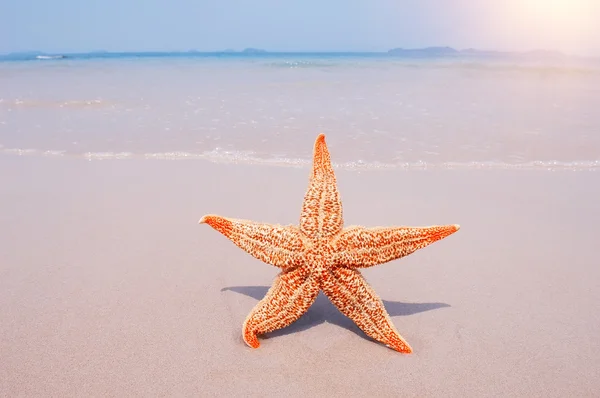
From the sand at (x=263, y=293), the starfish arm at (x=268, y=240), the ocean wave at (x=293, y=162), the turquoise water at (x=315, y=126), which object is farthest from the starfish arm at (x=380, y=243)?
the turquoise water at (x=315, y=126)

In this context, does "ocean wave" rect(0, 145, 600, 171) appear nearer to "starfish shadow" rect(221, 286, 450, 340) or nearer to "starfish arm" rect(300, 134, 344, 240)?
"starfish shadow" rect(221, 286, 450, 340)

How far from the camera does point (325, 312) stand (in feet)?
11.4

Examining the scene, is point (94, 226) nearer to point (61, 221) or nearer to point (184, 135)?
point (61, 221)

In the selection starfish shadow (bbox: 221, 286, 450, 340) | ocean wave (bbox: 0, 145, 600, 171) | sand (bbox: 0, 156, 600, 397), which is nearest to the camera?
sand (bbox: 0, 156, 600, 397)

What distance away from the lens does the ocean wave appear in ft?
22.7

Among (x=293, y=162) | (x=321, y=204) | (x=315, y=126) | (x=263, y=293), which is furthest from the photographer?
(x=315, y=126)

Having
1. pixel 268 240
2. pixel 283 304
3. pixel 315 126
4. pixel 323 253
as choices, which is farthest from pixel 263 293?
pixel 315 126

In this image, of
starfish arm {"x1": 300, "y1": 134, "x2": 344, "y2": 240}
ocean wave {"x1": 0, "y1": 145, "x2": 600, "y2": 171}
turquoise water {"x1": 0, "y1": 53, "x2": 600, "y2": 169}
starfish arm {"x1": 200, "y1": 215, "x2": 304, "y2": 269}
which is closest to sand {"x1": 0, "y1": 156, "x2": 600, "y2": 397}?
starfish arm {"x1": 200, "y1": 215, "x2": 304, "y2": 269}

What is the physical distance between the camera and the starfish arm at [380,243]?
283cm

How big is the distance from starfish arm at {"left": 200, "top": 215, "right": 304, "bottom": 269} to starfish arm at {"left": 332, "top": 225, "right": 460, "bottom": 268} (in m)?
0.23

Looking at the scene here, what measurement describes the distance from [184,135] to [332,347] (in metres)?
6.77

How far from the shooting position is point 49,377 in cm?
277

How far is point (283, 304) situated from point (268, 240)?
1.28ft

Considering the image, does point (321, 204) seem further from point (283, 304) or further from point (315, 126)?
point (315, 126)
